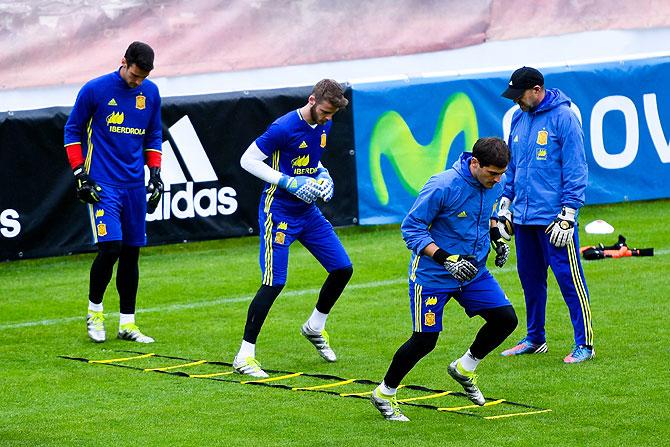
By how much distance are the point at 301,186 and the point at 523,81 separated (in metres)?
1.76

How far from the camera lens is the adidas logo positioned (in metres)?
15.5

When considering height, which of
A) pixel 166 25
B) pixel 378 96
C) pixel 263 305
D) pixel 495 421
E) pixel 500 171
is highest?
pixel 166 25

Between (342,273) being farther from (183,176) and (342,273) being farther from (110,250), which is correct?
(183,176)

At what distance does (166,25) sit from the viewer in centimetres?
1947

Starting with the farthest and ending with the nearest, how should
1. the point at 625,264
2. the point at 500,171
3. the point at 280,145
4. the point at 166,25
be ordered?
the point at 166,25, the point at 625,264, the point at 280,145, the point at 500,171

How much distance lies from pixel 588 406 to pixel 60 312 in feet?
19.1

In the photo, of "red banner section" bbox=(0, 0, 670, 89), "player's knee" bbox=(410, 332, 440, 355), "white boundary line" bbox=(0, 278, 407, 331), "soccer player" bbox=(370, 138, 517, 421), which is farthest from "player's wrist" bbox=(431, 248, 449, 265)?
Result: "red banner section" bbox=(0, 0, 670, 89)

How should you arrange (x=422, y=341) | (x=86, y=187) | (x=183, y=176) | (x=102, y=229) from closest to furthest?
(x=422, y=341) < (x=86, y=187) < (x=102, y=229) < (x=183, y=176)

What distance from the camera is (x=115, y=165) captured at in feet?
35.9

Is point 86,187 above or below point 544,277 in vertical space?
above

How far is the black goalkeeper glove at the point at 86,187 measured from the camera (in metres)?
10.8

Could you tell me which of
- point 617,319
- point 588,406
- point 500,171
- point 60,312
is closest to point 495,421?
point 588,406

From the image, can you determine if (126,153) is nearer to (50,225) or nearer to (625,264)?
(50,225)

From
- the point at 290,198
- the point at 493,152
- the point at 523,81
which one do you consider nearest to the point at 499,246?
the point at 493,152
